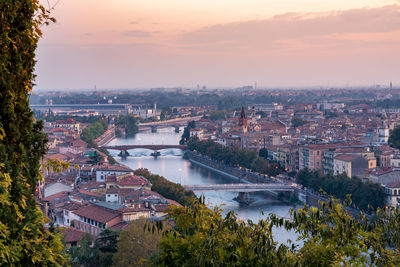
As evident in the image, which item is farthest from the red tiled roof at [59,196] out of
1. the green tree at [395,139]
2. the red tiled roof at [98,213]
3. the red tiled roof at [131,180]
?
the green tree at [395,139]

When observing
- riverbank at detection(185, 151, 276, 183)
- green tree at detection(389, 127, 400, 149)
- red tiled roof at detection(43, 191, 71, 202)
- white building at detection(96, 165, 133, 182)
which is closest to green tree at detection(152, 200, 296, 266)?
red tiled roof at detection(43, 191, 71, 202)

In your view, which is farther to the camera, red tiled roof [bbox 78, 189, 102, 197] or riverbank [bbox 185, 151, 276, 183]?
riverbank [bbox 185, 151, 276, 183]

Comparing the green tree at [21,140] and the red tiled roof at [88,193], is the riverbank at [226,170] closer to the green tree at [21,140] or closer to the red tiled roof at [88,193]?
the red tiled roof at [88,193]

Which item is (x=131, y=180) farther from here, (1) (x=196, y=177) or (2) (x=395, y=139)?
(2) (x=395, y=139)

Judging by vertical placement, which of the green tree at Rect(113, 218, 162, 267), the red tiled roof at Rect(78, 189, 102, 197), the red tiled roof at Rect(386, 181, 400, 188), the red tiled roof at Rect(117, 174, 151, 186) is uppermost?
the green tree at Rect(113, 218, 162, 267)

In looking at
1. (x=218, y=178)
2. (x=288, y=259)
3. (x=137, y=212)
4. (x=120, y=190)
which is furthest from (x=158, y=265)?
(x=218, y=178)

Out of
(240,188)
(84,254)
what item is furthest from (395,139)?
(84,254)

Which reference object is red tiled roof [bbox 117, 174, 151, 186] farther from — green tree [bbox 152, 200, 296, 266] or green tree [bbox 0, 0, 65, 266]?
green tree [bbox 0, 0, 65, 266]
